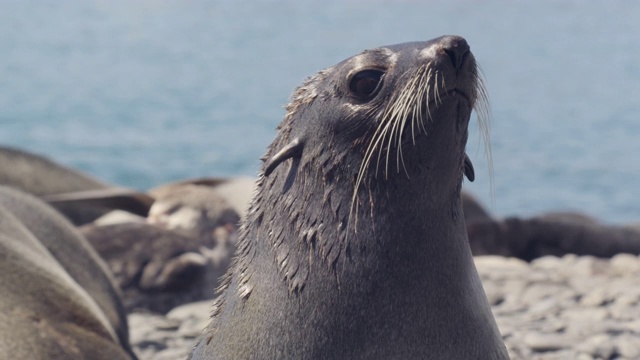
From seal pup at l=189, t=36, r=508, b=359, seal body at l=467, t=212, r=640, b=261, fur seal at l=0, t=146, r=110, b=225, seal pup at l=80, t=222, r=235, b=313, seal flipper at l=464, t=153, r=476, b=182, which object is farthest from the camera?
seal body at l=467, t=212, r=640, b=261

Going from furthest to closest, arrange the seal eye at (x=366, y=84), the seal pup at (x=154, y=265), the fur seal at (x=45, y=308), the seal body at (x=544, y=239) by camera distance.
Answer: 1. the seal body at (x=544, y=239)
2. the seal pup at (x=154, y=265)
3. the fur seal at (x=45, y=308)
4. the seal eye at (x=366, y=84)

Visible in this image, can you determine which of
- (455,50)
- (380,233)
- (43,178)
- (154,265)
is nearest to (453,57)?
(455,50)

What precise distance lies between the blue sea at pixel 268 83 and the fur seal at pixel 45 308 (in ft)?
10.8

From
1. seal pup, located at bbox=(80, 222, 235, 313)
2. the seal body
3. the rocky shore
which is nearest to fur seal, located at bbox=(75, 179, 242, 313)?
seal pup, located at bbox=(80, 222, 235, 313)

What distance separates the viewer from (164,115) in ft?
89.1

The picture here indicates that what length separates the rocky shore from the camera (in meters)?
5.45

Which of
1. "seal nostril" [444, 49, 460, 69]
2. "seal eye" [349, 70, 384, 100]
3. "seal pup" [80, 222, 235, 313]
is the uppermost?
"seal nostril" [444, 49, 460, 69]

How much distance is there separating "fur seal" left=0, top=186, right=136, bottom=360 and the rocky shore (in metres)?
0.92

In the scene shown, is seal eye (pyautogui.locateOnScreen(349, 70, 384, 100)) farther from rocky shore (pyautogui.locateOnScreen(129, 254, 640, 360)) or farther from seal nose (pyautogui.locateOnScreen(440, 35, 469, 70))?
rocky shore (pyautogui.locateOnScreen(129, 254, 640, 360))

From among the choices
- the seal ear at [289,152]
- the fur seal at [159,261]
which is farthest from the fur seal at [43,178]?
the seal ear at [289,152]

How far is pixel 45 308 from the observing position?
4.23 meters

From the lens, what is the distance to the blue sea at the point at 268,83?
20.3m

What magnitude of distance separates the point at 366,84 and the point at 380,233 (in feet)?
1.47

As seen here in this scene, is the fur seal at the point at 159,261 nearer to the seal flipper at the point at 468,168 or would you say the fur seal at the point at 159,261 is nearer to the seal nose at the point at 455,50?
the seal flipper at the point at 468,168
